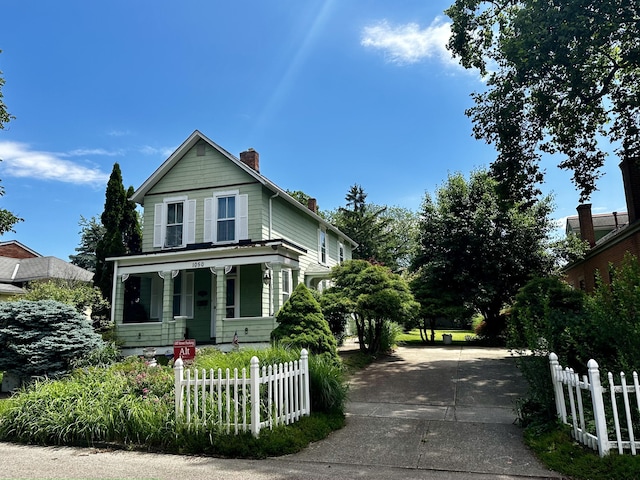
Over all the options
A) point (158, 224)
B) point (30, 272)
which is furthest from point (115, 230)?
point (30, 272)

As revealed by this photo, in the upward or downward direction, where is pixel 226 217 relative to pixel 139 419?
upward

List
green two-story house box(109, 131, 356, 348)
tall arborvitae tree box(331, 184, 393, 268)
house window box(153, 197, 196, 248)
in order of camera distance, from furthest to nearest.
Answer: tall arborvitae tree box(331, 184, 393, 268), house window box(153, 197, 196, 248), green two-story house box(109, 131, 356, 348)

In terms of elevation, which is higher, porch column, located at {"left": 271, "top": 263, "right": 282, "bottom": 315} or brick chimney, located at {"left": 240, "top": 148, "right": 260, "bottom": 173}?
brick chimney, located at {"left": 240, "top": 148, "right": 260, "bottom": 173}

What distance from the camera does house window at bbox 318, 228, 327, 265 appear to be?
23672mm

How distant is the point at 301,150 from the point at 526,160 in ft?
33.8

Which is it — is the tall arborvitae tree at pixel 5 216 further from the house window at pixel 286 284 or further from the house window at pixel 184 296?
the house window at pixel 286 284

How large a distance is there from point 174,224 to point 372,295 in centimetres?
944

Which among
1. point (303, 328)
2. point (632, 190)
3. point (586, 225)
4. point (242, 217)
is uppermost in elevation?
point (586, 225)

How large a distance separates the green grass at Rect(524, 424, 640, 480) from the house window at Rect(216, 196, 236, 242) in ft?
43.6

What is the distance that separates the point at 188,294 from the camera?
18281 millimetres

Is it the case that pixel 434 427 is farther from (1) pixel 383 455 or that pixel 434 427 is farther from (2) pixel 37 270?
(2) pixel 37 270

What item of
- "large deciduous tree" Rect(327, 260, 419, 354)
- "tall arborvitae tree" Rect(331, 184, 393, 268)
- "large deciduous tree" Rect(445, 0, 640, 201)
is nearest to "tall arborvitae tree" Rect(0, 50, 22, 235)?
"large deciduous tree" Rect(327, 260, 419, 354)

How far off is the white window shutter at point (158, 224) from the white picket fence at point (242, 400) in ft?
39.6

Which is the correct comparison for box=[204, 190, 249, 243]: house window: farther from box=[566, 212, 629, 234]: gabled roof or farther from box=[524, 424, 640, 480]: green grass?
box=[566, 212, 629, 234]: gabled roof
